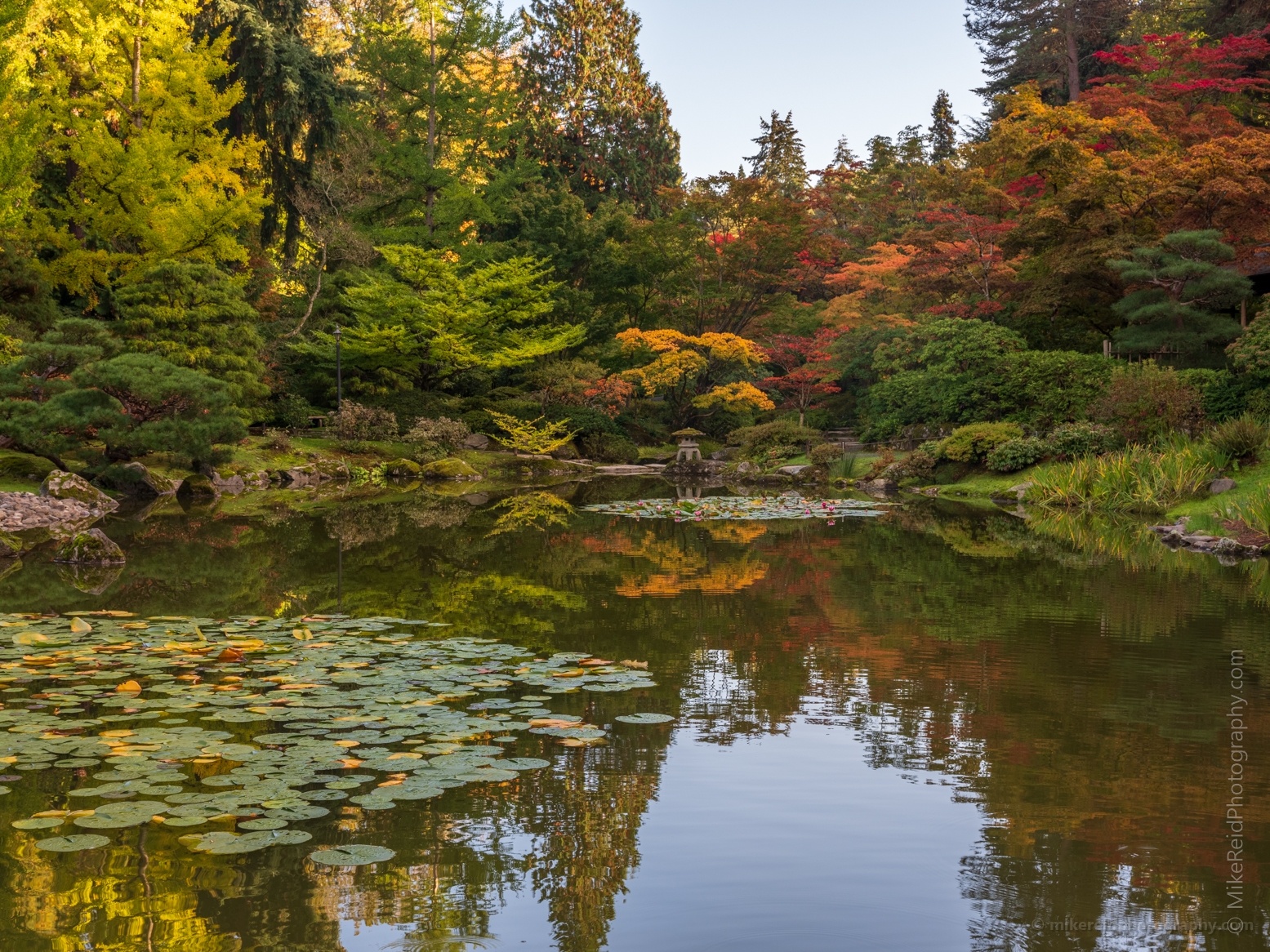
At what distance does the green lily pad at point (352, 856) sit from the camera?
3.63 meters

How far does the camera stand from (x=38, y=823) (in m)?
3.95

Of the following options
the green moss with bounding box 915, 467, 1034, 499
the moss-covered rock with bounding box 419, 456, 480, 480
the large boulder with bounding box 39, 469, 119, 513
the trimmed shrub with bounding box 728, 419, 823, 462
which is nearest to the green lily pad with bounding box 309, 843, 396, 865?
the large boulder with bounding box 39, 469, 119, 513

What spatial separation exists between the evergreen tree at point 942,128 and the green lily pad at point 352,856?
56.0m

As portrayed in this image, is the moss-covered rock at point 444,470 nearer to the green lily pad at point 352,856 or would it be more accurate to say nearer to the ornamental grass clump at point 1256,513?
the ornamental grass clump at point 1256,513

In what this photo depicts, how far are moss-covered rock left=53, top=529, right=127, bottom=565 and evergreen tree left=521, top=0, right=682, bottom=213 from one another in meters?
31.9

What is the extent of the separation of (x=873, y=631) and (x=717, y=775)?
368 centimetres

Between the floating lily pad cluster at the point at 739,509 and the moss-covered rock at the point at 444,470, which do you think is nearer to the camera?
the floating lily pad cluster at the point at 739,509

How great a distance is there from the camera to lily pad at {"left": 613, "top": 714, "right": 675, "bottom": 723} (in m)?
5.53

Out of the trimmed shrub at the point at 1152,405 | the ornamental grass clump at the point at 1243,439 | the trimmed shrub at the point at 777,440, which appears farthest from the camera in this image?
the trimmed shrub at the point at 777,440

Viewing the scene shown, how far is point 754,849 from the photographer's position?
3.92 m

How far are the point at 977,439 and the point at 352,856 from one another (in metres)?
21.5

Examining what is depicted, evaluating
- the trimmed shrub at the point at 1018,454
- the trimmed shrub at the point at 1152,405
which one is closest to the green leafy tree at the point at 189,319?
the trimmed shrub at the point at 1018,454

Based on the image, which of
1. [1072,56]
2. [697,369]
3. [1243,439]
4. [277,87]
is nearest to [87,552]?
[1243,439]

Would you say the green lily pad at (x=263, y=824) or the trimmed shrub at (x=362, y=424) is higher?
the trimmed shrub at (x=362, y=424)
